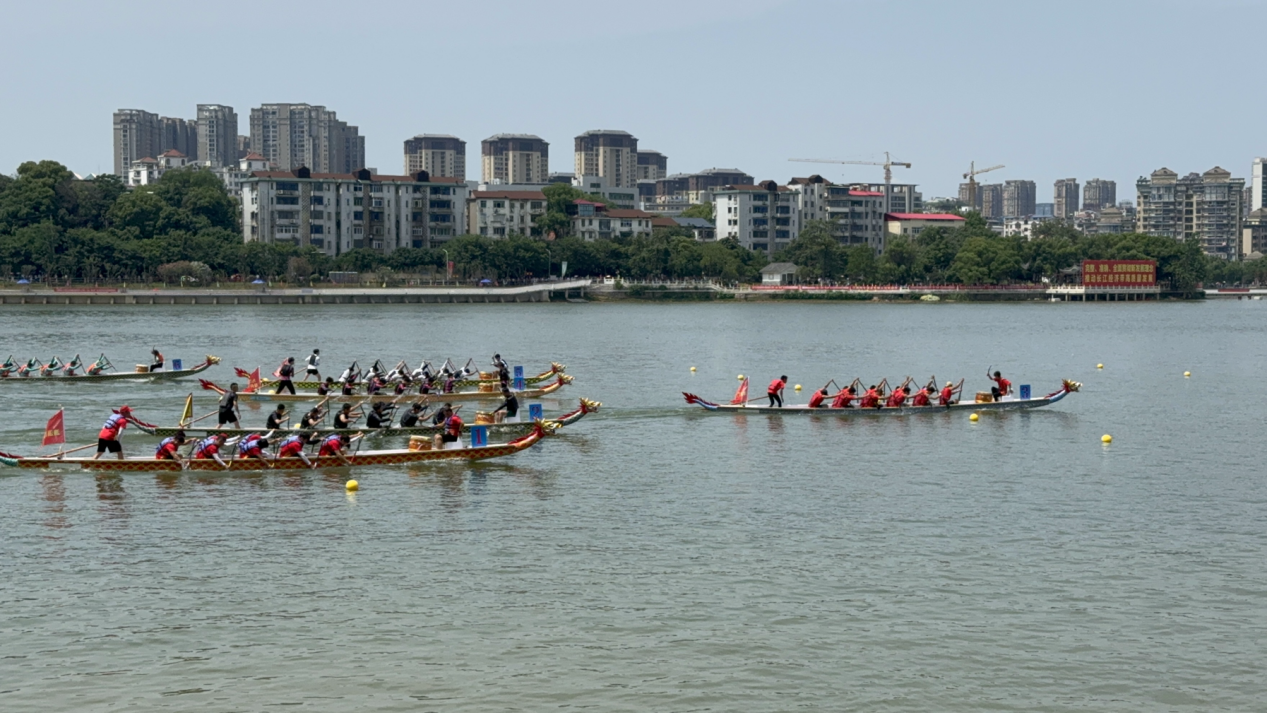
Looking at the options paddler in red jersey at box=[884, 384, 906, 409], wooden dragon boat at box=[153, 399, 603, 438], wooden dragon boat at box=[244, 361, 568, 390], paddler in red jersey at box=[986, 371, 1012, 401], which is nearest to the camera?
wooden dragon boat at box=[153, 399, 603, 438]

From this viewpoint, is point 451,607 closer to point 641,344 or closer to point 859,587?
point 859,587

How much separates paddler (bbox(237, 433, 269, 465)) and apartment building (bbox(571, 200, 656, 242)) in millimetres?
152845

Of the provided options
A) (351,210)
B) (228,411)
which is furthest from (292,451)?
→ (351,210)

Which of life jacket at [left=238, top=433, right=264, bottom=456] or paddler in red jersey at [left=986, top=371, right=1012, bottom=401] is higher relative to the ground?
paddler in red jersey at [left=986, top=371, right=1012, bottom=401]

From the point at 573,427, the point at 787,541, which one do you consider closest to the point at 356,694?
the point at 787,541

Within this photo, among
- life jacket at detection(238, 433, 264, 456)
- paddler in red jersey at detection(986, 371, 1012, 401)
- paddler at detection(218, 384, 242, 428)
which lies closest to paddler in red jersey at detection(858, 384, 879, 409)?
paddler in red jersey at detection(986, 371, 1012, 401)

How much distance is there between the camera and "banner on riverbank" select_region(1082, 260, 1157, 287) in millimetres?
185875

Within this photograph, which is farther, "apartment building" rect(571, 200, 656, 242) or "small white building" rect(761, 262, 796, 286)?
"apartment building" rect(571, 200, 656, 242)

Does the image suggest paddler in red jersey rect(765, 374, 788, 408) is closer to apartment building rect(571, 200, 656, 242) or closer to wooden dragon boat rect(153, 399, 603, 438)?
wooden dragon boat rect(153, 399, 603, 438)

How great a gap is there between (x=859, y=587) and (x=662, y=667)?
5.06 m

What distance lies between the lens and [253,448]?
32562 millimetres

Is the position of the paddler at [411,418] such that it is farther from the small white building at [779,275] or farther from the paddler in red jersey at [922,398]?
the small white building at [779,275]

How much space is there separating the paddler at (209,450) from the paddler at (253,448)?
0.46 meters

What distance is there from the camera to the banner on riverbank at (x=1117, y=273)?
610 ft
